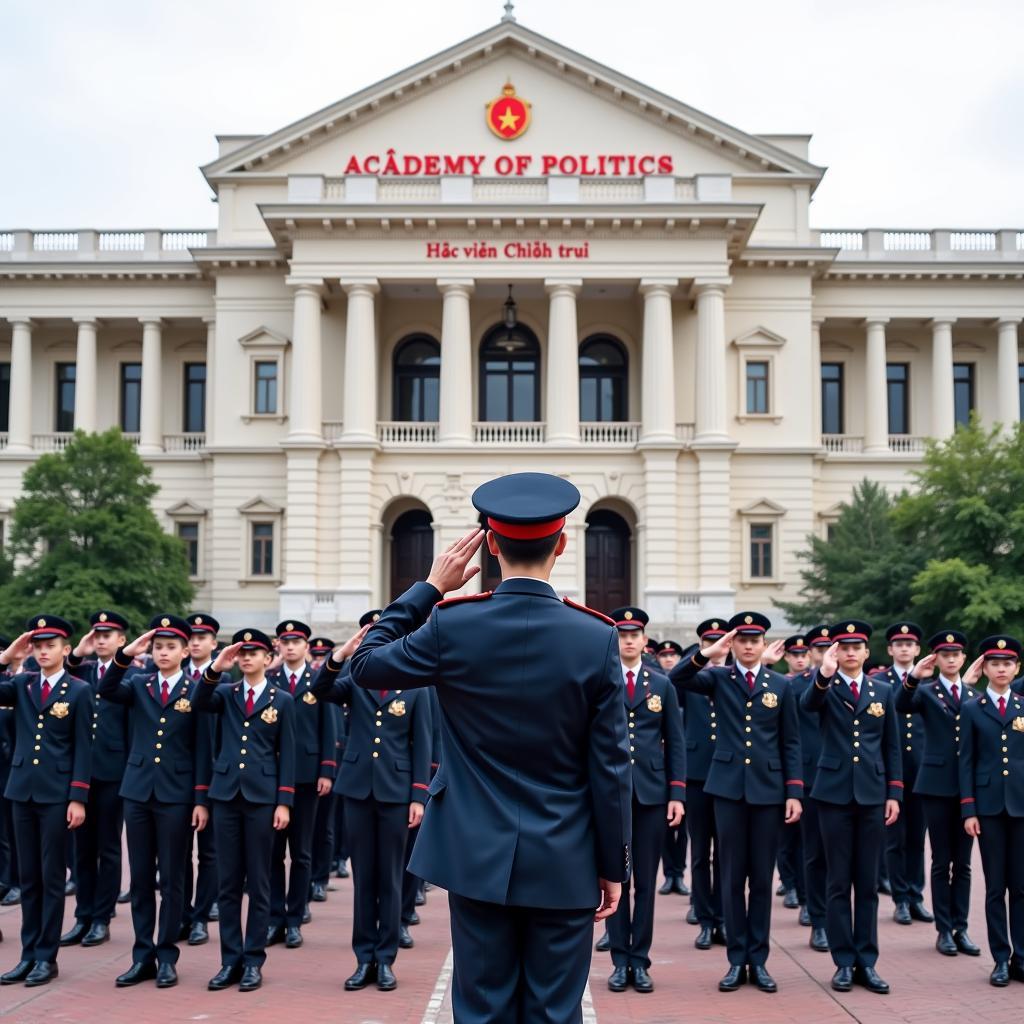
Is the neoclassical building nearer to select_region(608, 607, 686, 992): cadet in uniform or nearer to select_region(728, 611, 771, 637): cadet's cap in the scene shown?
select_region(608, 607, 686, 992): cadet in uniform

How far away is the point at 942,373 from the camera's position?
44.4 meters

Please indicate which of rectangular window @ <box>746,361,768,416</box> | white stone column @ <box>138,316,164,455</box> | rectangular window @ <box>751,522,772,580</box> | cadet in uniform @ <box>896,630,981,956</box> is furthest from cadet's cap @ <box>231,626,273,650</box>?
white stone column @ <box>138,316,164,455</box>

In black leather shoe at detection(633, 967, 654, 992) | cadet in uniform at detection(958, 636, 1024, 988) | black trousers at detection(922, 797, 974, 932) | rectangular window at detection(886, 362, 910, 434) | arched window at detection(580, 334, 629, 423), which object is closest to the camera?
black leather shoe at detection(633, 967, 654, 992)

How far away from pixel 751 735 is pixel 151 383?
3919 centimetres

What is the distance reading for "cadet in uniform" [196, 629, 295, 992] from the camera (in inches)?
340

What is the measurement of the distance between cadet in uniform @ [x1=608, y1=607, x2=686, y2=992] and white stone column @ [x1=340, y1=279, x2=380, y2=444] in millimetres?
29205

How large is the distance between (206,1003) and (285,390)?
35158 millimetres

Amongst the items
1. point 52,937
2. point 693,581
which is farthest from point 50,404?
point 52,937

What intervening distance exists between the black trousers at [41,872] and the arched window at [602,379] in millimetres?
35163

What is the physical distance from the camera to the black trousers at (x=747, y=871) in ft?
28.8

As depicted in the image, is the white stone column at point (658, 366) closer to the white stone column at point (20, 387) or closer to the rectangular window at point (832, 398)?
the rectangular window at point (832, 398)

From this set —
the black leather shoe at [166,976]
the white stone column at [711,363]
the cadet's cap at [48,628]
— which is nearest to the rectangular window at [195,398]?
the white stone column at [711,363]

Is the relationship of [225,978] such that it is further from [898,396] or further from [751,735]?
[898,396]

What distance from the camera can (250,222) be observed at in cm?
4238
